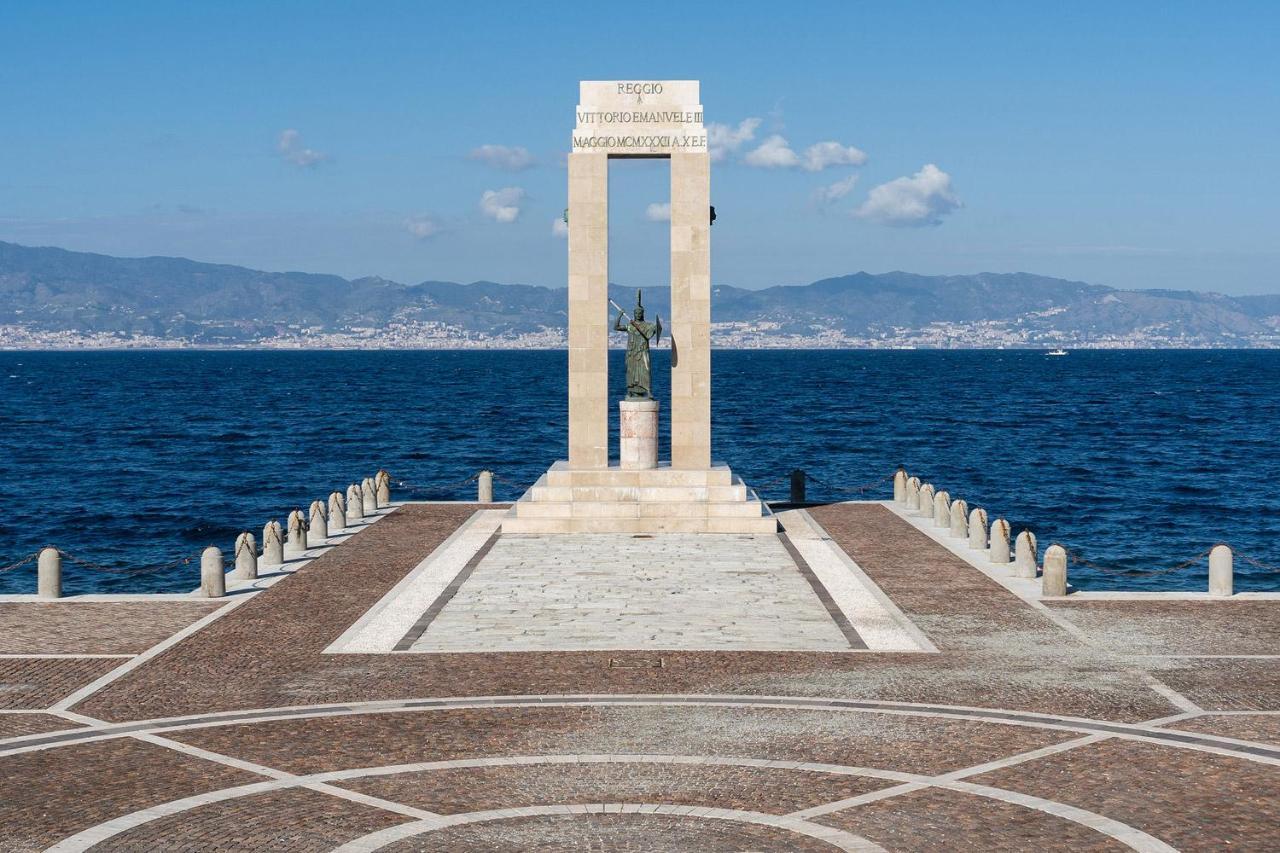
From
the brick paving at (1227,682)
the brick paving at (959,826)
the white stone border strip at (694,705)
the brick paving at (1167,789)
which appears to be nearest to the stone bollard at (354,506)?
the white stone border strip at (694,705)

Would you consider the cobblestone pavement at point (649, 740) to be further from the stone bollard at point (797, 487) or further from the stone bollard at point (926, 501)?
the stone bollard at point (797, 487)

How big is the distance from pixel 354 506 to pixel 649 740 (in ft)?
81.5

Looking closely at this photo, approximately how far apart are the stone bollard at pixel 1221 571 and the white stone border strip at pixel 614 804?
1188 cm

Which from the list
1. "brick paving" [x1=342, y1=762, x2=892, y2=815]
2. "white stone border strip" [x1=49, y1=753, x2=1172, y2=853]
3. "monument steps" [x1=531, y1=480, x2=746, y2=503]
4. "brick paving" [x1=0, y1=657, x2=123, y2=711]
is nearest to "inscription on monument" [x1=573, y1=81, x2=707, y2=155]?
"monument steps" [x1=531, y1=480, x2=746, y2=503]

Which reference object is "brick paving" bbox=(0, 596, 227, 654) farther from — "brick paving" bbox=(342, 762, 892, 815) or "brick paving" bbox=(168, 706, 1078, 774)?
"brick paving" bbox=(342, 762, 892, 815)

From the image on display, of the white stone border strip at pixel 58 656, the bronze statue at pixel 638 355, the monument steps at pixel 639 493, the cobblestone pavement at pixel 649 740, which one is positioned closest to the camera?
the cobblestone pavement at pixel 649 740

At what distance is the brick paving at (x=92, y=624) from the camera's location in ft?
84.5

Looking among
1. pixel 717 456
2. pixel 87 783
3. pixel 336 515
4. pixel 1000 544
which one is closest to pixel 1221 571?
pixel 1000 544

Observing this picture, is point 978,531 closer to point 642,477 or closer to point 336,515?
point 642,477

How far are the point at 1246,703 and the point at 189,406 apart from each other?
122 m

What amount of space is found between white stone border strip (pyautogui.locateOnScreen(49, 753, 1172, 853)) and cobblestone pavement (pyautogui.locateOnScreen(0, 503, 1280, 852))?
42mm

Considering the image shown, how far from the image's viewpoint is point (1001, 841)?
1586 cm

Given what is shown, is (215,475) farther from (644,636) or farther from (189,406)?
(189,406)

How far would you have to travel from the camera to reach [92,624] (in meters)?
27.8
